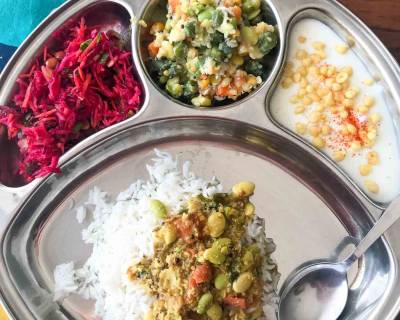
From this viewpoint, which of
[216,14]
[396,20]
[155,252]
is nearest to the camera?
[155,252]

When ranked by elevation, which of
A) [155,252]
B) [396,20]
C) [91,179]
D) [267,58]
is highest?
[396,20]

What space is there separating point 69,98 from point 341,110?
1.40m

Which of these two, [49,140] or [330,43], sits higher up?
[330,43]

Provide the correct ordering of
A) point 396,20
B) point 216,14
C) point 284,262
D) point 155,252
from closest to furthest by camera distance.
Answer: point 155,252 < point 216,14 < point 284,262 < point 396,20

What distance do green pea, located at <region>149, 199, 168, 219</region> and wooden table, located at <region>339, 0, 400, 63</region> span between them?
1535 millimetres

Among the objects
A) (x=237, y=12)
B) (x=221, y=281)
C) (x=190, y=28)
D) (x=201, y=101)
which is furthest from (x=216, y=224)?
(x=237, y=12)

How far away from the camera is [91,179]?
300 cm

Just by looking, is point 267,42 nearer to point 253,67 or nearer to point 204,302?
point 253,67

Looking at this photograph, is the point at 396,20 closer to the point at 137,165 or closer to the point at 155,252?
the point at 137,165

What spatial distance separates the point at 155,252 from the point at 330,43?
1.43 m

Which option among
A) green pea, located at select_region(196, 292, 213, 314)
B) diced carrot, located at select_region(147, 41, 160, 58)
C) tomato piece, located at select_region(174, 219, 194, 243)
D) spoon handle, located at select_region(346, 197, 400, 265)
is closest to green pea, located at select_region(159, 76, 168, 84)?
diced carrot, located at select_region(147, 41, 160, 58)

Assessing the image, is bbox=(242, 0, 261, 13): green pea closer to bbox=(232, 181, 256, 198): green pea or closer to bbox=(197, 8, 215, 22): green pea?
bbox=(197, 8, 215, 22): green pea

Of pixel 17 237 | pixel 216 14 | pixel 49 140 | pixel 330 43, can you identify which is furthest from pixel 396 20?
pixel 17 237

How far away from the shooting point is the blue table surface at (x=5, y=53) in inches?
120
